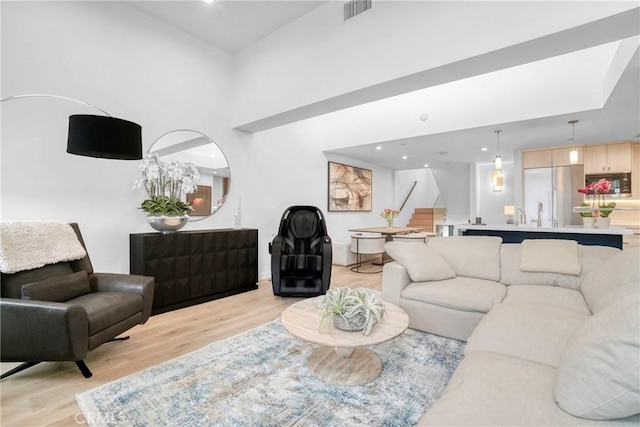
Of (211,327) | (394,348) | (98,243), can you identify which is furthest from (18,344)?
(394,348)

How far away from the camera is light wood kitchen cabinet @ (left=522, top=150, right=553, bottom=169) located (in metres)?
5.91

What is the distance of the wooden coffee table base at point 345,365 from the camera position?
1.94m

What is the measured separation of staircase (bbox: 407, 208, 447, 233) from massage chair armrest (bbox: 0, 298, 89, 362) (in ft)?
31.2

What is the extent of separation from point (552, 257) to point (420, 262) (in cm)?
118

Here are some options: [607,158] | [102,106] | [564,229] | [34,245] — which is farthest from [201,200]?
[607,158]

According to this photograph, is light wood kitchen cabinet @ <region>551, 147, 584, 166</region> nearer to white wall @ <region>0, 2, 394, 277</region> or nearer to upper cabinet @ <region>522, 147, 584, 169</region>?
upper cabinet @ <region>522, 147, 584, 169</region>

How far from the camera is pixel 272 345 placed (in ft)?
8.20

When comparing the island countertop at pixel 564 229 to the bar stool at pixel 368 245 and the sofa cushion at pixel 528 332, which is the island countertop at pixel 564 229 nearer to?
the bar stool at pixel 368 245

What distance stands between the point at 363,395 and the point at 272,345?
3.11ft

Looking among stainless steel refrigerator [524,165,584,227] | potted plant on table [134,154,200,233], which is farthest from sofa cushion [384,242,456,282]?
stainless steel refrigerator [524,165,584,227]

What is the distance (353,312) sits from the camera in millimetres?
1889

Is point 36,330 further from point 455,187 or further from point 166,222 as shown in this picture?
point 455,187

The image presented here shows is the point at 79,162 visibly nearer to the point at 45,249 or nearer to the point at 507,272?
the point at 45,249

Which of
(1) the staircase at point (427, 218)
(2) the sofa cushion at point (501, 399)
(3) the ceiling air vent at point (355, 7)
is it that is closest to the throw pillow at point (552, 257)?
(2) the sofa cushion at point (501, 399)
